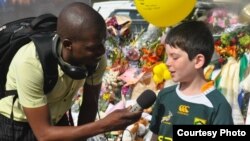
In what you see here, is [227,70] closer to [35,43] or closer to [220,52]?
[220,52]

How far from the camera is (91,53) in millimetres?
2131

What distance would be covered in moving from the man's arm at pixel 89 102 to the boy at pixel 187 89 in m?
0.32

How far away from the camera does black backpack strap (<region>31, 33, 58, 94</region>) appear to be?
217 centimetres

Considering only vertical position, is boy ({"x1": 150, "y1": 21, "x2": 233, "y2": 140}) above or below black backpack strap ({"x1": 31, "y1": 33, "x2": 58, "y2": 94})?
below

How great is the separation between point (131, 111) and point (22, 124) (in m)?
0.62

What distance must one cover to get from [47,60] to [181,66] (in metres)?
0.76

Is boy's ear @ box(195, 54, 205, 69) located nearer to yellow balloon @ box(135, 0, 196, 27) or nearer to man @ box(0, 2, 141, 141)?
man @ box(0, 2, 141, 141)

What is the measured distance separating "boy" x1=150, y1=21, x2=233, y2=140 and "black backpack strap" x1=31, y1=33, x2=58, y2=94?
655 millimetres

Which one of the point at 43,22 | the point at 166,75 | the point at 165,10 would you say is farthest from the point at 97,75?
the point at 166,75

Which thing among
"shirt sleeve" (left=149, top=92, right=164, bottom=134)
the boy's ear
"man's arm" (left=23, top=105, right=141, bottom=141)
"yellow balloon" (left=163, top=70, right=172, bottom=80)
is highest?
the boy's ear

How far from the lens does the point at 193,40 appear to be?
2604mm

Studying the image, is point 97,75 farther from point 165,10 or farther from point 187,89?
point 165,10

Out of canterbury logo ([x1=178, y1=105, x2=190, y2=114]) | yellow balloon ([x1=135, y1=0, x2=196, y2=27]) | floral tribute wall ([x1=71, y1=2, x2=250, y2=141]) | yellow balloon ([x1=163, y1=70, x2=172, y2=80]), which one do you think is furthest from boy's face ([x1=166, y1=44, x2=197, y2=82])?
yellow balloon ([x1=163, y1=70, x2=172, y2=80])

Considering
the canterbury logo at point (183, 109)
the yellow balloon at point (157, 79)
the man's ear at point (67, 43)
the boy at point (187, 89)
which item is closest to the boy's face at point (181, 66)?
the boy at point (187, 89)
